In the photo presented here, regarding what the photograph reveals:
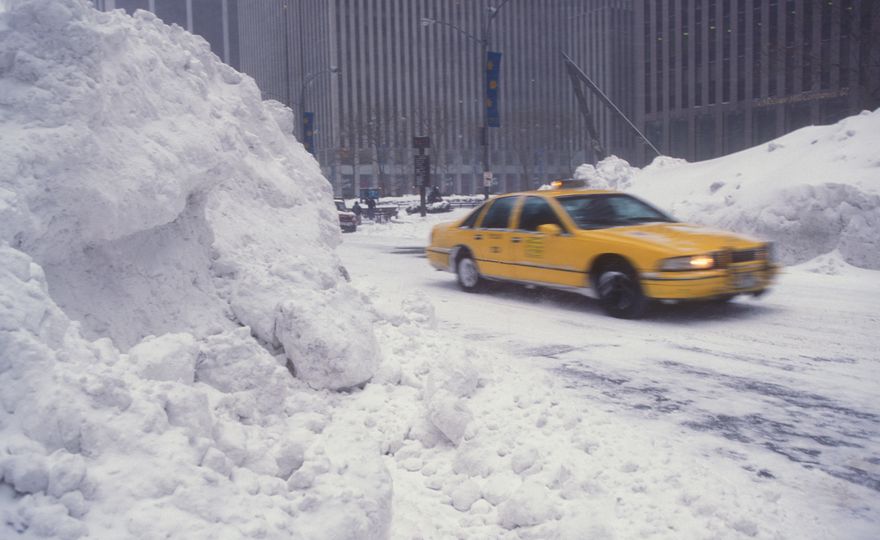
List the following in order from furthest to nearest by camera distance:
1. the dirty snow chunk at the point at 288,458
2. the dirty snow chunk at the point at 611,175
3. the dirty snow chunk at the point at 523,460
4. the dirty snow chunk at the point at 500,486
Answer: the dirty snow chunk at the point at 611,175 < the dirty snow chunk at the point at 523,460 < the dirty snow chunk at the point at 500,486 < the dirty snow chunk at the point at 288,458

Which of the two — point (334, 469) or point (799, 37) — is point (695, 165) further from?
point (799, 37)

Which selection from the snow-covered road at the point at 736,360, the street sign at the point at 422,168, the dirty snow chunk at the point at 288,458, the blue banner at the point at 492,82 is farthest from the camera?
the street sign at the point at 422,168

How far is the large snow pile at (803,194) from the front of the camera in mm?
11564

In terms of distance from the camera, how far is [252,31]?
110812mm

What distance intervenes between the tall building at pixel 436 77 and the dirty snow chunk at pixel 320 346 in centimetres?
7721

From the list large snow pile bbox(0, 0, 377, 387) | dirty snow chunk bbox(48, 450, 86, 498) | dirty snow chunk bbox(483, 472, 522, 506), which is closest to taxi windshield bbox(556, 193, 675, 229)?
large snow pile bbox(0, 0, 377, 387)

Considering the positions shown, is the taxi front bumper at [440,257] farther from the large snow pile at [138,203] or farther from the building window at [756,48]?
the building window at [756,48]

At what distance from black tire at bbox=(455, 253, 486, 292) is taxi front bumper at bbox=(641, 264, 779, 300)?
11.0ft

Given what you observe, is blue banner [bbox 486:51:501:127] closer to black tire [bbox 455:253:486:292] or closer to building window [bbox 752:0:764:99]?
black tire [bbox 455:253:486:292]

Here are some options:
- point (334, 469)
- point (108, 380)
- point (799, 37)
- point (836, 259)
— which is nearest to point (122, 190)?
point (108, 380)

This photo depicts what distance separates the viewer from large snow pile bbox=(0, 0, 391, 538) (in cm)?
254

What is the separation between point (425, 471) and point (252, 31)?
117 metres

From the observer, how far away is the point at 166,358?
3.43 meters

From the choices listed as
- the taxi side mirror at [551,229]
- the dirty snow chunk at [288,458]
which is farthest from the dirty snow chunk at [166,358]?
the taxi side mirror at [551,229]
